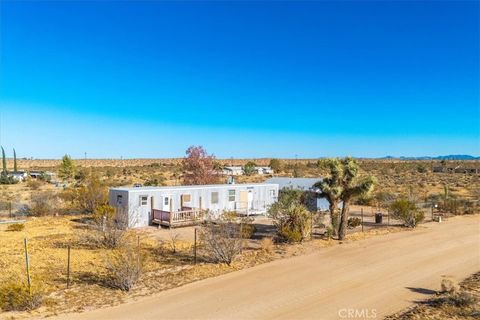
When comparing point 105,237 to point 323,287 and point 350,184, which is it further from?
point 350,184

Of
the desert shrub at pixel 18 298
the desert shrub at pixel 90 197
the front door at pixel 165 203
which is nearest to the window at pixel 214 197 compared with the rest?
the front door at pixel 165 203

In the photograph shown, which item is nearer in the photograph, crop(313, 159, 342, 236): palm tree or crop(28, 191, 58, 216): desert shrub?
crop(313, 159, 342, 236): palm tree

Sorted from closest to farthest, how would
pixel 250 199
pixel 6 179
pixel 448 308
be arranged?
1. pixel 448 308
2. pixel 250 199
3. pixel 6 179

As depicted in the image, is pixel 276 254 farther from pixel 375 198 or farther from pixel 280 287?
pixel 375 198

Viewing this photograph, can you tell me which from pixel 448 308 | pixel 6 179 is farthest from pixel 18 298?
pixel 6 179

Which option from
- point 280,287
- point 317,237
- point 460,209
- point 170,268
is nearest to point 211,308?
point 280,287

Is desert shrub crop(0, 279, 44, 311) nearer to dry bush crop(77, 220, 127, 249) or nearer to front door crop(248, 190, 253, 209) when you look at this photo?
dry bush crop(77, 220, 127, 249)

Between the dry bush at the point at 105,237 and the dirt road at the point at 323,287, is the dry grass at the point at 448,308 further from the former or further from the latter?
the dry bush at the point at 105,237

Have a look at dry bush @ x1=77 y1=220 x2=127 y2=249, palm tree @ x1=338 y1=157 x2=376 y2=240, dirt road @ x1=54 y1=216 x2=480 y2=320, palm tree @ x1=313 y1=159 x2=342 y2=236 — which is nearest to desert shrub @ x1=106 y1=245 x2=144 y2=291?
dirt road @ x1=54 y1=216 x2=480 y2=320
